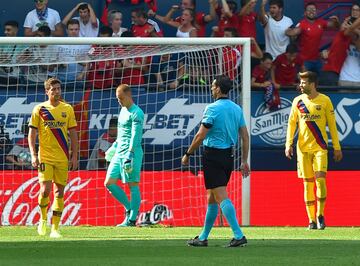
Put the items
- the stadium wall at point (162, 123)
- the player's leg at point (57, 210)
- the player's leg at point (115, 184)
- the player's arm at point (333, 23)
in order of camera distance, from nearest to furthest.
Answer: the player's leg at point (57, 210), the player's leg at point (115, 184), the stadium wall at point (162, 123), the player's arm at point (333, 23)

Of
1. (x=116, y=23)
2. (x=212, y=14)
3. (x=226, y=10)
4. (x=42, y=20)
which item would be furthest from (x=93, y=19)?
(x=226, y=10)

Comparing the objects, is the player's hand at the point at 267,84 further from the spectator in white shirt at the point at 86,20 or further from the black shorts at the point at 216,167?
the black shorts at the point at 216,167

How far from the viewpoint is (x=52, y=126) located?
49.3ft

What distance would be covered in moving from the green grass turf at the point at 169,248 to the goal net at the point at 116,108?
182 centimetres

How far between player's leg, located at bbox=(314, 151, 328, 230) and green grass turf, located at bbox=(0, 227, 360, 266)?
0.87 feet

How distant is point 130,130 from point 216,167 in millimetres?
4639

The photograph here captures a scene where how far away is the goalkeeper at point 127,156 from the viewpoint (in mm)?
17047

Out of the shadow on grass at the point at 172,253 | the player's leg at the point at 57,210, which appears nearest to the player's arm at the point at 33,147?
the player's leg at the point at 57,210

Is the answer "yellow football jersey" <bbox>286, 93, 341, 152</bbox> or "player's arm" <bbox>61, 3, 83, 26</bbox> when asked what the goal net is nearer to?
"yellow football jersey" <bbox>286, 93, 341, 152</bbox>

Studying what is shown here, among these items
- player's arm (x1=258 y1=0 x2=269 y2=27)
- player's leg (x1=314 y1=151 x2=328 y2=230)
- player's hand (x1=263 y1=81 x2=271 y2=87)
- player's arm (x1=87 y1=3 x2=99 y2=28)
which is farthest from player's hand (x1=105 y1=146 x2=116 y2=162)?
player's arm (x1=258 y1=0 x2=269 y2=27)

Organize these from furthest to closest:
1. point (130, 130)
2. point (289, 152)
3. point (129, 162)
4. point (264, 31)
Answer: point (264, 31)
point (130, 130)
point (129, 162)
point (289, 152)

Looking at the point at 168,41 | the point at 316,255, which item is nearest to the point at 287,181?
the point at 168,41

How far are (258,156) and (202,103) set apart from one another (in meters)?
1.78

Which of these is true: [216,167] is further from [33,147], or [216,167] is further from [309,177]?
[309,177]
